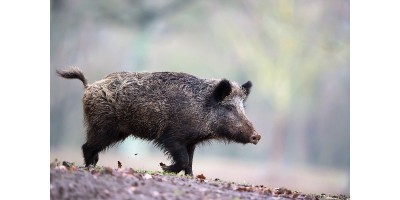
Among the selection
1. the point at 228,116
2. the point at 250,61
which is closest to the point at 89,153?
the point at 228,116

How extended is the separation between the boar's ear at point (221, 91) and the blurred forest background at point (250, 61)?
747mm

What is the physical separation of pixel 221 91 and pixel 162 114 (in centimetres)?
72

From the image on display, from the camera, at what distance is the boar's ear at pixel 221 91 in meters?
7.88

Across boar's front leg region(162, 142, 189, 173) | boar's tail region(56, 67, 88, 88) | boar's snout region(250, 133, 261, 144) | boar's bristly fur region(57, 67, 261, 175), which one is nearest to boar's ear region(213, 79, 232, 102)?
boar's bristly fur region(57, 67, 261, 175)

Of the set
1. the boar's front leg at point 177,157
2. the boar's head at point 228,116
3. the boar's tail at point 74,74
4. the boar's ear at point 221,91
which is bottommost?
the boar's front leg at point 177,157

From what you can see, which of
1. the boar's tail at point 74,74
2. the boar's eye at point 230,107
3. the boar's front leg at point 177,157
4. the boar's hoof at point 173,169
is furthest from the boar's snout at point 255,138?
the boar's tail at point 74,74

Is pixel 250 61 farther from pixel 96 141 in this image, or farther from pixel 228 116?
pixel 96 141

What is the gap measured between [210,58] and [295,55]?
1520mm

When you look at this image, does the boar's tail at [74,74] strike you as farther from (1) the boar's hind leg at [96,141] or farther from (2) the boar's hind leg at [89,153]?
(2) the boar's hind leg at [89,153]

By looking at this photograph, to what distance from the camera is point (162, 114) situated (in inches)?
301
